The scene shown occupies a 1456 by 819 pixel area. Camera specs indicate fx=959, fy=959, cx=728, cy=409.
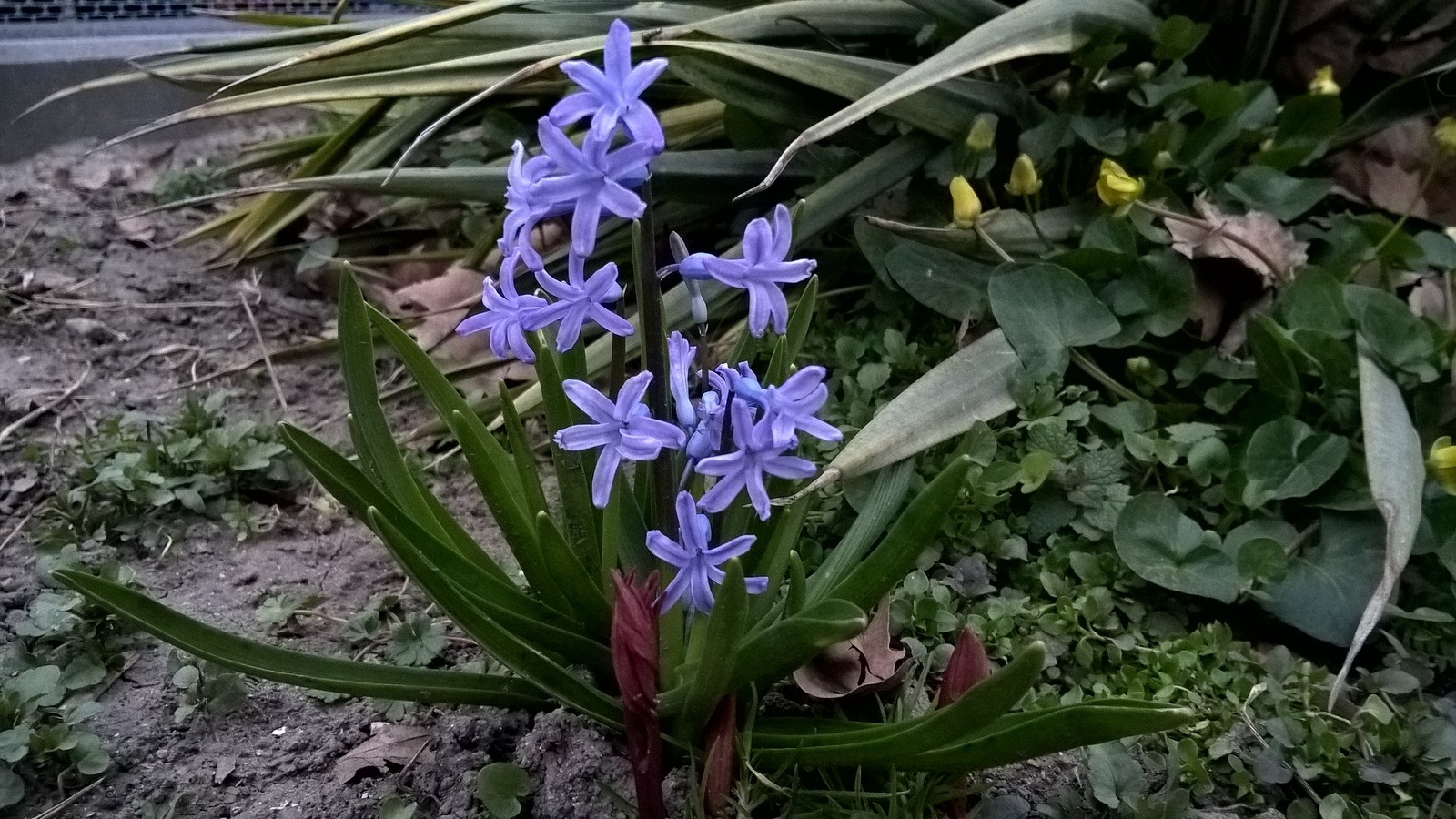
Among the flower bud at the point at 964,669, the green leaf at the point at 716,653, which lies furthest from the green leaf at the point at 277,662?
the flower bud at the point at 964,669

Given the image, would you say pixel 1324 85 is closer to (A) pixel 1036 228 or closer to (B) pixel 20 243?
(A) pixel 1036 228

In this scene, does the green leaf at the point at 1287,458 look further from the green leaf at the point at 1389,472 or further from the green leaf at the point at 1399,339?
the green leaf at the point at 1399,339

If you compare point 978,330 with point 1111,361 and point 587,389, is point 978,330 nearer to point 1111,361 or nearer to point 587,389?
point 1111,361

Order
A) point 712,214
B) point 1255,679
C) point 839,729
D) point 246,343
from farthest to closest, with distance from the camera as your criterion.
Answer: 1. point 246,343
2. point 712,214
3. point 1255,679
4. point 839,729

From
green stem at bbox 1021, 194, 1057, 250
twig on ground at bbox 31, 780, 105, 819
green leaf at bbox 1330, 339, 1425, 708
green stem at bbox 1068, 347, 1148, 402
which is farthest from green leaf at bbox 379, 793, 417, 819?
green stem at bbox 1021, 194, 1057, 250

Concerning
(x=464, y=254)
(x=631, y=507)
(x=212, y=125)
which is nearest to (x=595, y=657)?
(x=631, y=507)

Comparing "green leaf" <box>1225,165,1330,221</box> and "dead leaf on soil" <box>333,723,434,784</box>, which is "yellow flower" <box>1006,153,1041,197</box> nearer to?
"green leaf" <box>1225,165,1330,221</box>
